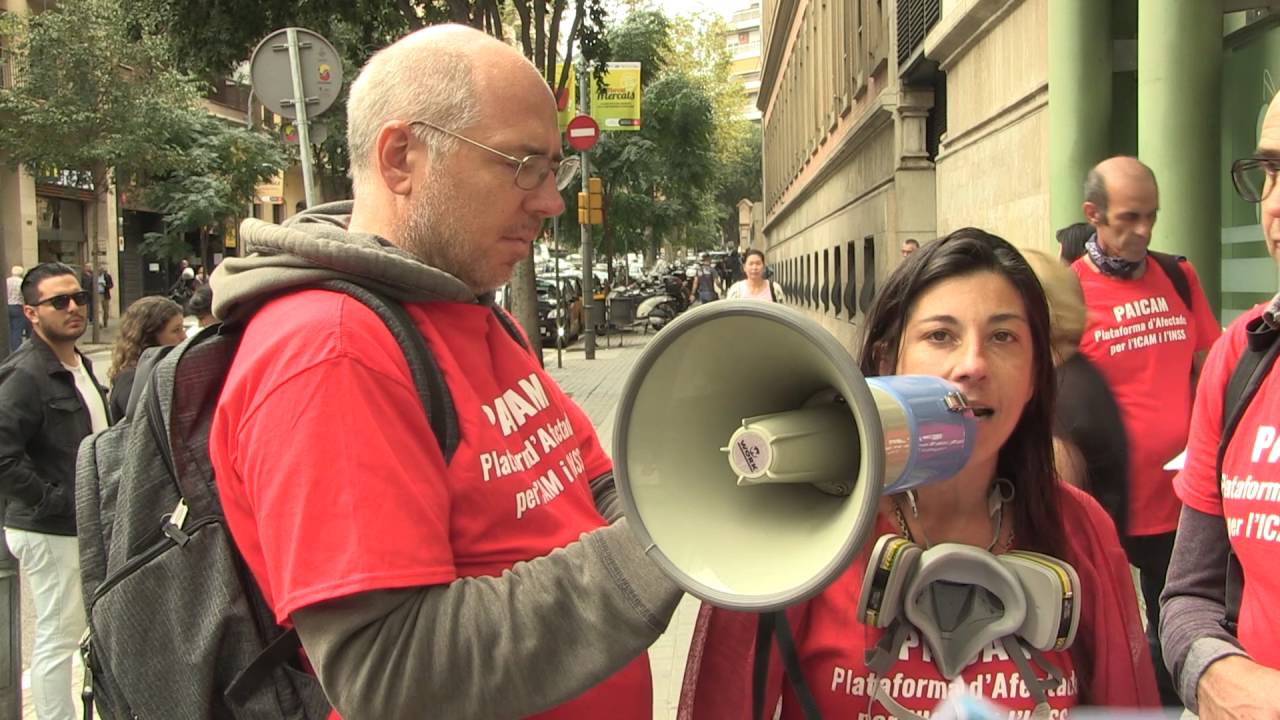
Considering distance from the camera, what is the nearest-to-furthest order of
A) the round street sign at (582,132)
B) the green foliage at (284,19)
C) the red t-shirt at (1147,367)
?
the red t-shirt at (1147,367)
the green foliage at (284,19)
the round street sign at (582,132)

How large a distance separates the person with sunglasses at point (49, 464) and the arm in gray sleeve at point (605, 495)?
277cm

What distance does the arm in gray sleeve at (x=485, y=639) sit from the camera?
1348 millimetres

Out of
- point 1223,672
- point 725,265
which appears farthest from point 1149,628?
point 725,265

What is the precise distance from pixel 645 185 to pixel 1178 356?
24.4 m

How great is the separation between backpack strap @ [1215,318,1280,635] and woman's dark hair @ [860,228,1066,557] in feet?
0.98

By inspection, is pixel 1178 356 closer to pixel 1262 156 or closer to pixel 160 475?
pixel 1262 156

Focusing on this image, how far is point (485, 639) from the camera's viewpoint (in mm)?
1375

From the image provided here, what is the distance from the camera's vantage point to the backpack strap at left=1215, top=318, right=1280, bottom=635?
1.85 metres

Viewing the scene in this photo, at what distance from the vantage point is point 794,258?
36875 mm

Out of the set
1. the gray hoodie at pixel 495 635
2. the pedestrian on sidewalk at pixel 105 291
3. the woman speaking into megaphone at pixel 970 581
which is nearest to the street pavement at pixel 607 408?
the gray hoodie at pixel 495 635

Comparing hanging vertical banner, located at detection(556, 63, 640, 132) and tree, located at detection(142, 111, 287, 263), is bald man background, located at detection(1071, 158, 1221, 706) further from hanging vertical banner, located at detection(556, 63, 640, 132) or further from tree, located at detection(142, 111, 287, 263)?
tree, located at detection(142, 111, 287, 263)

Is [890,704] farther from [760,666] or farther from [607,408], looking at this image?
[607,408]

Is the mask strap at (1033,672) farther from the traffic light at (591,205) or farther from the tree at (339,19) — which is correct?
the traffic light at (591,205)

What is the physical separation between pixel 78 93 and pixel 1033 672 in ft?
84.7
